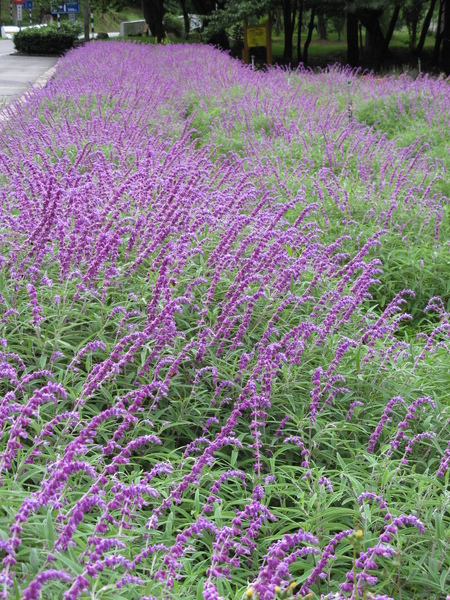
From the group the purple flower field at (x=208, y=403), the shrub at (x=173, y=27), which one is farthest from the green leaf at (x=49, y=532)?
the shrub at (x=173, y=27)

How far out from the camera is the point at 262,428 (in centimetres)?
327

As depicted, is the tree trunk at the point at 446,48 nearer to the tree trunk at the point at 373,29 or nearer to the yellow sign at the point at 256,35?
the tree trunk at the point at 373,29

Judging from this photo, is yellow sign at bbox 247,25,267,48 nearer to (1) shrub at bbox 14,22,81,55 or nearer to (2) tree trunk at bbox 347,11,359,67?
(2) tree trunk at bbox 347,11,359,67

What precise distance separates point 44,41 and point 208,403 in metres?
43.6

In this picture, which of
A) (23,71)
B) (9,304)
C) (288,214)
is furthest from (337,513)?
(23,71)

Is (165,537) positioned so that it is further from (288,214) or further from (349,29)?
(349,29)

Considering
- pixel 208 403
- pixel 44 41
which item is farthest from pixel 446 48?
pixel 44 41

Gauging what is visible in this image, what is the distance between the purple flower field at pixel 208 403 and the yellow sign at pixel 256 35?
18593mm

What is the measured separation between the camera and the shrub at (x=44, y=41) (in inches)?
1649

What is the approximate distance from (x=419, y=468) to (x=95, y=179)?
3061mm

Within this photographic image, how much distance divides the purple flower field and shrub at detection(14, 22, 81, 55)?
39.2 meters

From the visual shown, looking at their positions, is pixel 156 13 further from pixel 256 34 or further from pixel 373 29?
pixel 256 34

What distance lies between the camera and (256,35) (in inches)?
941

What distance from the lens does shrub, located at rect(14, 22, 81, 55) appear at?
41875 millimetres
